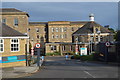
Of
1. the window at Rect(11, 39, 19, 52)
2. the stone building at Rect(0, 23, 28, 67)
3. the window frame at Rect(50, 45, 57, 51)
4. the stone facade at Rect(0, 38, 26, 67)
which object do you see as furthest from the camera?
the window frame at Rect(50, 45, 57, 51)

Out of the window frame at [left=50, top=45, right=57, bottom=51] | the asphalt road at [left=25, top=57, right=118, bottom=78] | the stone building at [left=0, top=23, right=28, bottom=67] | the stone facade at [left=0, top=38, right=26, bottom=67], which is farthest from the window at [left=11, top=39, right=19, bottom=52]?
the window frame at [left=50, top=45, right=57, bottom=51]

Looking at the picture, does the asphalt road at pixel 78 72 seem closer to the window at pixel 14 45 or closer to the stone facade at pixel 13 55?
the stone facade at pixel 13 55

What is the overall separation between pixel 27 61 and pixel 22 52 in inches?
56.1

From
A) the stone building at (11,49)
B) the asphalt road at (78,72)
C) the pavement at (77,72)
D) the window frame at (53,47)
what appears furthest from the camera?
the window frame at (53,47)

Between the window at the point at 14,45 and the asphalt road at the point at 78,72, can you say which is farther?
the window at the point at 14,45

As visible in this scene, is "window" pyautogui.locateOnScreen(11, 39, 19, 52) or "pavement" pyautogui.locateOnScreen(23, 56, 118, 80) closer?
"pavement" pyautogui.locateOnScreen(23, 56, 118, 80)

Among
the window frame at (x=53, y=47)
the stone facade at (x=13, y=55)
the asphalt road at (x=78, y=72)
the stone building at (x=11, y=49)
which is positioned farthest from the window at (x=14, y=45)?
the window frame at (x=53, y=47)

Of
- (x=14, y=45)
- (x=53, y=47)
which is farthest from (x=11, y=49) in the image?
(x=53, y=47)

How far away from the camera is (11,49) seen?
1069 inches

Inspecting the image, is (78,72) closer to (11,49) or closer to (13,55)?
(13,55)

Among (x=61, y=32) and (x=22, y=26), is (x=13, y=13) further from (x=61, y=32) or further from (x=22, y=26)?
(x=61, y=32)

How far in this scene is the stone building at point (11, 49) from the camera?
1041 inches

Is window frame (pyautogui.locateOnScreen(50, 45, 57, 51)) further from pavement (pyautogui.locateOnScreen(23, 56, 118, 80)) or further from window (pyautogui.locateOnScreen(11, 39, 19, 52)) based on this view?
window (pyautogui.locateOnScreen(11, 39, 19, 52))

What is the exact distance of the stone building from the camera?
26450 mm
